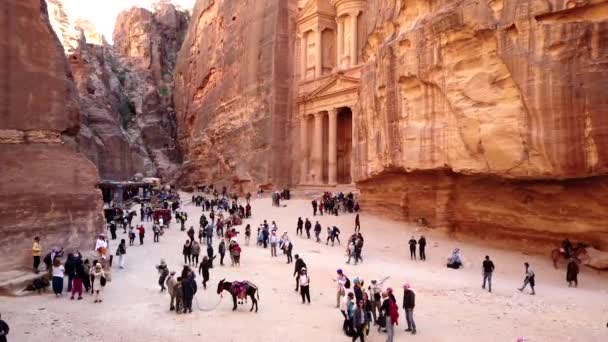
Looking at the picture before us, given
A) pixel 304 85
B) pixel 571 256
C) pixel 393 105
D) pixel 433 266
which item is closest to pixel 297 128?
pixel 304 85

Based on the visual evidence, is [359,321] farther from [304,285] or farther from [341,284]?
[304,285]

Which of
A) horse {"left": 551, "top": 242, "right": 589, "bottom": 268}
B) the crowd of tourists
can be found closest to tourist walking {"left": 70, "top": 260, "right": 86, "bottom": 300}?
the crowd of tourists

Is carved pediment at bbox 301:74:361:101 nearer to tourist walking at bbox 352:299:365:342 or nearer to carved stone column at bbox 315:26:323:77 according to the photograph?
carved stone column at bbox 315:26:323:77

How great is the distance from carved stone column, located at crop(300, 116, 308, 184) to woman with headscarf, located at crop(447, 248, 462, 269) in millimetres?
26240

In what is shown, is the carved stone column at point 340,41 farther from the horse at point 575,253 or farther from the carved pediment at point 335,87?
the horse at point 575,253

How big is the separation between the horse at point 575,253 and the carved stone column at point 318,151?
2669 centimetres

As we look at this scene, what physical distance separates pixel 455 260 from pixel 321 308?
7.51m

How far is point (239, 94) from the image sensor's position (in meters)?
48.4

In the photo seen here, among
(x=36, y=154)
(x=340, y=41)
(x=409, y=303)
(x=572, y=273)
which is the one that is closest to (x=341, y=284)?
(x=409, y=303)

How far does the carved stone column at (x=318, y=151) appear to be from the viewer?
42.4m

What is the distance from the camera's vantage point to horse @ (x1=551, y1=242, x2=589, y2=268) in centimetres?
1580

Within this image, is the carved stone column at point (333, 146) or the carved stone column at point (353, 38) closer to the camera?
the carved stone column at point (333, 146)

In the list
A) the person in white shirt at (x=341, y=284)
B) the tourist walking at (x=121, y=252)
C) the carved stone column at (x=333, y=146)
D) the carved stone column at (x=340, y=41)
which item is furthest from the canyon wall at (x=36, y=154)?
the carved stone column at (x=340, y=41)

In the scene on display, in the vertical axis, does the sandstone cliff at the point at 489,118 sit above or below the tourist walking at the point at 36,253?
above
